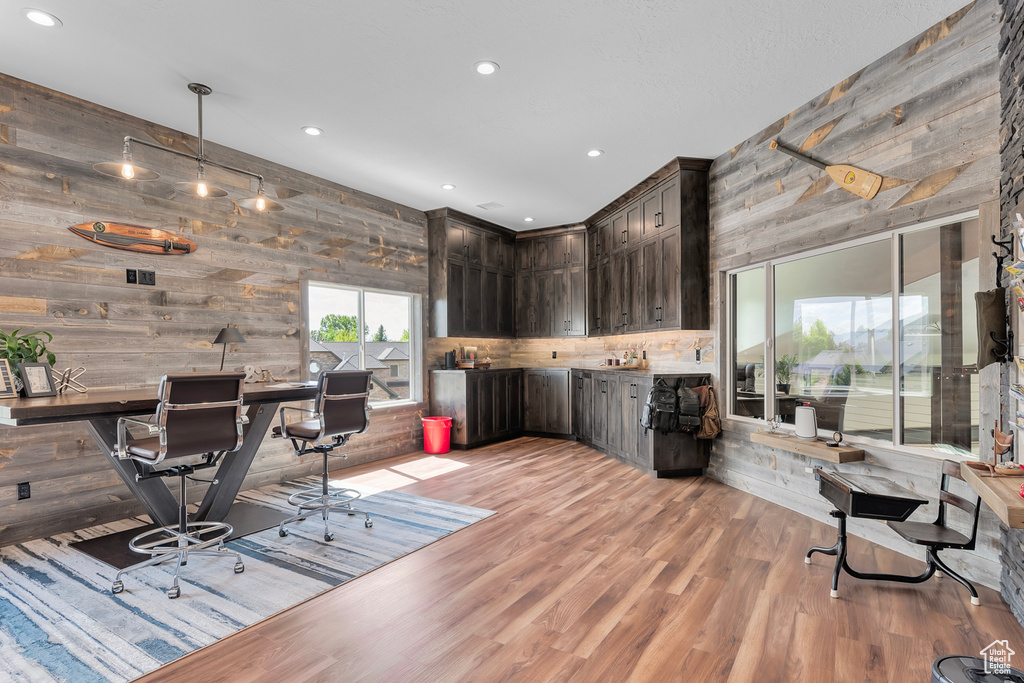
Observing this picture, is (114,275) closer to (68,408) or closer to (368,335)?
(68,408)

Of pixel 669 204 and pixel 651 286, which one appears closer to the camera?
pixel 669 204

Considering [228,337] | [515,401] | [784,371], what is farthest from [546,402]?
[228,337]

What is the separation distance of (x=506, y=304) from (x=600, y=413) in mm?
2266

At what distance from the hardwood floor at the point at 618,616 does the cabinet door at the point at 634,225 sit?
3194 mm

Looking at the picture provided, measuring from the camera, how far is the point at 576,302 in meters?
7.07

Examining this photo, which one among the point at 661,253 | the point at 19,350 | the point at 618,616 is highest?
the point at 661,253

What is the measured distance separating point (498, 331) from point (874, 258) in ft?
15.4

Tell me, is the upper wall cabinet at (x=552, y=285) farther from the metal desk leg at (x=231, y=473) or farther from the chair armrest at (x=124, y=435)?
the chair armrest at (x=124, y=435)

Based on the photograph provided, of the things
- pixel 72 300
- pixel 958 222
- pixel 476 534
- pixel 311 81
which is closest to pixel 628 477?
pixel 476 534

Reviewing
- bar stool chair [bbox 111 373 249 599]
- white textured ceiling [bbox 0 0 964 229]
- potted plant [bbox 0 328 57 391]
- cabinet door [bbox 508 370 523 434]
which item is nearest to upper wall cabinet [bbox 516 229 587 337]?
cabinet door [bbox 508 370 523 434]

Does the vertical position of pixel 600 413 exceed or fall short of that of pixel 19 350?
it falls short

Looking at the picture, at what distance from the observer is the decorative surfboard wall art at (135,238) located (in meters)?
3.61

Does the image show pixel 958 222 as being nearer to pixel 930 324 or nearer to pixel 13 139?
pixel 930 324

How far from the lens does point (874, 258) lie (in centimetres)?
336
